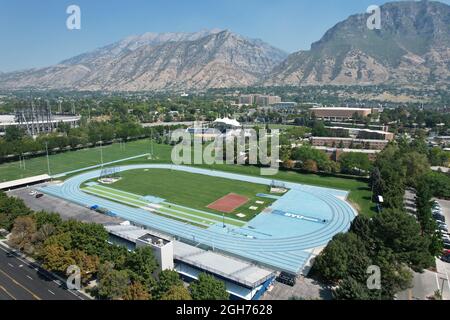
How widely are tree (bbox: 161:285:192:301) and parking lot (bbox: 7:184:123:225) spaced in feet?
58.5

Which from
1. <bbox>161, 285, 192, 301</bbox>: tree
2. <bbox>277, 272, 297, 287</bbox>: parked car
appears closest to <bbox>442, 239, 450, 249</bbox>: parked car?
<bbox>277, 272, 297, 287</bbox>: parked car

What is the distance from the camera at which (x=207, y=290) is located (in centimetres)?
2014

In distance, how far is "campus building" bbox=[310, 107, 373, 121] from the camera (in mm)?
114188

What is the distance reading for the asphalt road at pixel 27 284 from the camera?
2309 cm

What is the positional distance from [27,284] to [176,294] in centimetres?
1297

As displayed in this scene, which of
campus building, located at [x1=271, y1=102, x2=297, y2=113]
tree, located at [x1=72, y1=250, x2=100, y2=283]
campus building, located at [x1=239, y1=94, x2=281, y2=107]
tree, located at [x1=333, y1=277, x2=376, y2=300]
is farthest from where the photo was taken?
campus building, located at [x1=239, y1=94, x2=281, y2=107]

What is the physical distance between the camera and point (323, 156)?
56.2 metres

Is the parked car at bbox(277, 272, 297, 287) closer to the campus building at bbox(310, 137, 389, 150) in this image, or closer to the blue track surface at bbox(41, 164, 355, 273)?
the blue track surface at bbox(41, 164, 355, 273)

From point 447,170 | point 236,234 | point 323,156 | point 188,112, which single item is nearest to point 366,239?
point 236,234

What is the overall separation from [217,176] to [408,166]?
28374 mm

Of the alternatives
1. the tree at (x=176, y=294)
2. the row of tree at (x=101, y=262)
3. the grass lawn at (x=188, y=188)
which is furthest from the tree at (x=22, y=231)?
the grass lawn at (x=188, y=188)

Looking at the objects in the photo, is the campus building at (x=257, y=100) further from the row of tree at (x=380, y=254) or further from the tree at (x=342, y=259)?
the tree at (x=342, y=259)

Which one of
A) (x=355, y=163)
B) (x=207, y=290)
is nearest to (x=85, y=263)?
(x=207, y=290)

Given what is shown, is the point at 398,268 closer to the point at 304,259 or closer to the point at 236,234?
the point at 304,259
